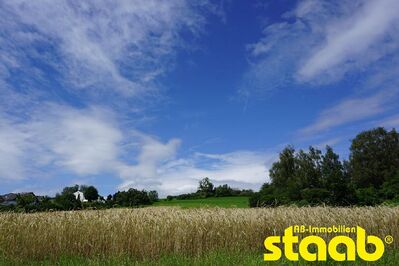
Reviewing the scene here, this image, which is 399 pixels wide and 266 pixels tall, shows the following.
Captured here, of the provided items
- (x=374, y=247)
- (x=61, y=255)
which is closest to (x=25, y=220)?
(x=61, y=255)

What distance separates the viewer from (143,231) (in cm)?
1440

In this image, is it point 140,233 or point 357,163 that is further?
point 357,163

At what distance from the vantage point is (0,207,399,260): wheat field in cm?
1419

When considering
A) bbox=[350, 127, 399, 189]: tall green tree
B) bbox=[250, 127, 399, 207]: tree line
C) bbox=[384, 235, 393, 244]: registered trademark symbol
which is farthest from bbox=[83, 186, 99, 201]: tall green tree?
bbox=[350, 127, 399, 189]: tall green tree

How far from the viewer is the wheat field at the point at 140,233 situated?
46.5 ft

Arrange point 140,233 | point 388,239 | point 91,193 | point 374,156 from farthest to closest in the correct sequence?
point 374,156
point 91,193
point 388,239
point 140,233

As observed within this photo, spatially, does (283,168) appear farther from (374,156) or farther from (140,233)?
(140,233)

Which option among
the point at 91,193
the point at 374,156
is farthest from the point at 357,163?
the point at 91,193

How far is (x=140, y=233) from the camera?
1432cm

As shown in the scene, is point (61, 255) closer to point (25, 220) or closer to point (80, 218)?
point (80, 218)

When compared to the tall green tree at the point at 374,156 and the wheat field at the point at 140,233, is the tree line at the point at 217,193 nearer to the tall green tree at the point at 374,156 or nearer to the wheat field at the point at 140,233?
the tall green tree at the point at 374,156

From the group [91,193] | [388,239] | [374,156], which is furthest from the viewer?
[374,156]

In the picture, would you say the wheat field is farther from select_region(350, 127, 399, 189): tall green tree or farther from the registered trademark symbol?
select_region(350, 127, 399, 189): tall green tree

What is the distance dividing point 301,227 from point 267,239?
5.92 feet
